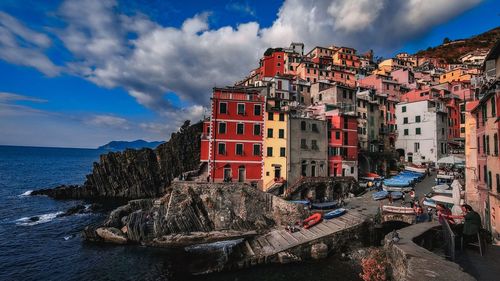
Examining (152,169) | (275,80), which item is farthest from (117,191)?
(275,80)

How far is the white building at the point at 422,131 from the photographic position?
192 ft

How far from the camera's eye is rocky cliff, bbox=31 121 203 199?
2670 inches

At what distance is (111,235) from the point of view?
34781 millimetres

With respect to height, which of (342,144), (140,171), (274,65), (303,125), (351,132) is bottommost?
(140,171)

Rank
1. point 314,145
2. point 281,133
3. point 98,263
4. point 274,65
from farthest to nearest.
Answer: point 274,65 → point 314,145 → point 281,133 → point 98,263

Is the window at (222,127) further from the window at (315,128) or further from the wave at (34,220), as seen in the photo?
the wave at (34,220)

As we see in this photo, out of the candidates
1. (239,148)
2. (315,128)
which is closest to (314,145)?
(315,128)

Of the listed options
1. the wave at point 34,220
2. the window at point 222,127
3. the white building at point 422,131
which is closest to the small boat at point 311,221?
the window at point 222,127

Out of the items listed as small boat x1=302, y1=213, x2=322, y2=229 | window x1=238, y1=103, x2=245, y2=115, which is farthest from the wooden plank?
window x1=238, y1=103, x2=245, y2=115

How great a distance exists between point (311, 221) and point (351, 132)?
79.7 ft

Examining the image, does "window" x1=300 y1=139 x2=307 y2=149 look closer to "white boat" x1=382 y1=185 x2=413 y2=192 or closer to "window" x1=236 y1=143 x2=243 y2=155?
"window" x1=236 y1=143 x2=243 y2=155

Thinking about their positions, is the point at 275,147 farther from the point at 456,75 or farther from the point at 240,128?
the point at 456,75

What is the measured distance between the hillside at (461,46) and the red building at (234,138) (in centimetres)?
13902

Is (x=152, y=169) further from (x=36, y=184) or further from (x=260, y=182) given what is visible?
(x=36, y=184)
